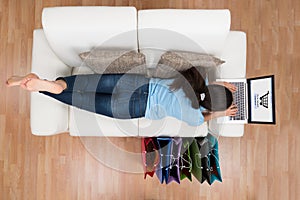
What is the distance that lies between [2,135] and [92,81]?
3.51 feet

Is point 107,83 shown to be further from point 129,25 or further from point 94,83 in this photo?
point 129,25

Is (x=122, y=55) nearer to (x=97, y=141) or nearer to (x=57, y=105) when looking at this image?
(x=57, y=105)

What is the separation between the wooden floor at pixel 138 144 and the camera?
98.0 inches

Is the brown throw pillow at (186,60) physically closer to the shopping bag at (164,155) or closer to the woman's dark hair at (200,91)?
the woman's dark hair at (200,91)

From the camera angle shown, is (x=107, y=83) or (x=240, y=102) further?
(x=240, y=102)

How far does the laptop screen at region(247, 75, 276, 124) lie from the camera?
1.95 m

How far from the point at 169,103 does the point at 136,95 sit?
0.18 metres

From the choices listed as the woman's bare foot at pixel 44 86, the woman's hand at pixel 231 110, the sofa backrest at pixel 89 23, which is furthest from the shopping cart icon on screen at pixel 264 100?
the woman's bare foot at pixel 44 86

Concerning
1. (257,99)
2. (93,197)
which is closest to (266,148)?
(257,99)

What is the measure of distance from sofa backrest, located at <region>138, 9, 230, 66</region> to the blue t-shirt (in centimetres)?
24

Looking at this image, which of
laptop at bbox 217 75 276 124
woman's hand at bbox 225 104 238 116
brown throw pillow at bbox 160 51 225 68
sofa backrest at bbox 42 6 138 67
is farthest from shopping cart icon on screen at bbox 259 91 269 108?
sofa backrest at bbox 42 6 138 67

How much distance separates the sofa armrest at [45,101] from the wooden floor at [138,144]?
51 cm

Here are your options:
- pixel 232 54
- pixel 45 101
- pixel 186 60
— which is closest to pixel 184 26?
pixel 186 60

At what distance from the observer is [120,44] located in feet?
6.38
